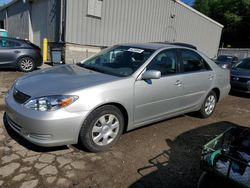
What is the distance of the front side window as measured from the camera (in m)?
4.11

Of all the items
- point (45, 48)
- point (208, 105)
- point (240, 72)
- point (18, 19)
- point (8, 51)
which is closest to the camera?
point (208, 105)

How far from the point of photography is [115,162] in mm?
3336

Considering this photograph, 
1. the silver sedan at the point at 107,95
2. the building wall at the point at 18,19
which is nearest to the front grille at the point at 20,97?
the silver sedan at the point at 107,95

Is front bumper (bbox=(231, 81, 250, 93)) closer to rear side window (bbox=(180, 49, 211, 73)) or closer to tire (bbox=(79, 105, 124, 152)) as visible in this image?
rear side window (bbox=(180, 49, 211, 73))

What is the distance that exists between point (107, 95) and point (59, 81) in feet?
2.31

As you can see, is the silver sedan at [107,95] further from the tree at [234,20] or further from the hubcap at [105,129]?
the tree at [234,20]

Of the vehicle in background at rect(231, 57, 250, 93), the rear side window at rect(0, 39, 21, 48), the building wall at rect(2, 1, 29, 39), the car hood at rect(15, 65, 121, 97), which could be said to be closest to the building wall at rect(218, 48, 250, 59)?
the vehicle in background at rect(231, 57, 250, 93)

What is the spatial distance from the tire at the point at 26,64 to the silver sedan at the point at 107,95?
5590 mm

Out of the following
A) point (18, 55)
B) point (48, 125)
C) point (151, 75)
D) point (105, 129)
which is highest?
point (151, 75)

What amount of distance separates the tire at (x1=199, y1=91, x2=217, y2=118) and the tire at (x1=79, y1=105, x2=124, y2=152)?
7.57 ft

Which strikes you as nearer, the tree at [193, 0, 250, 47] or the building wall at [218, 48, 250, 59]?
the building wall at [218, 48, 250, 59]

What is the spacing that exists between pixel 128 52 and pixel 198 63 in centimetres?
154

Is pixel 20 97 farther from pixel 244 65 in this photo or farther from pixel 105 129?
pixel 244 65

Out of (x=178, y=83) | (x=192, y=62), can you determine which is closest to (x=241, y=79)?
(x=192, y=62)
